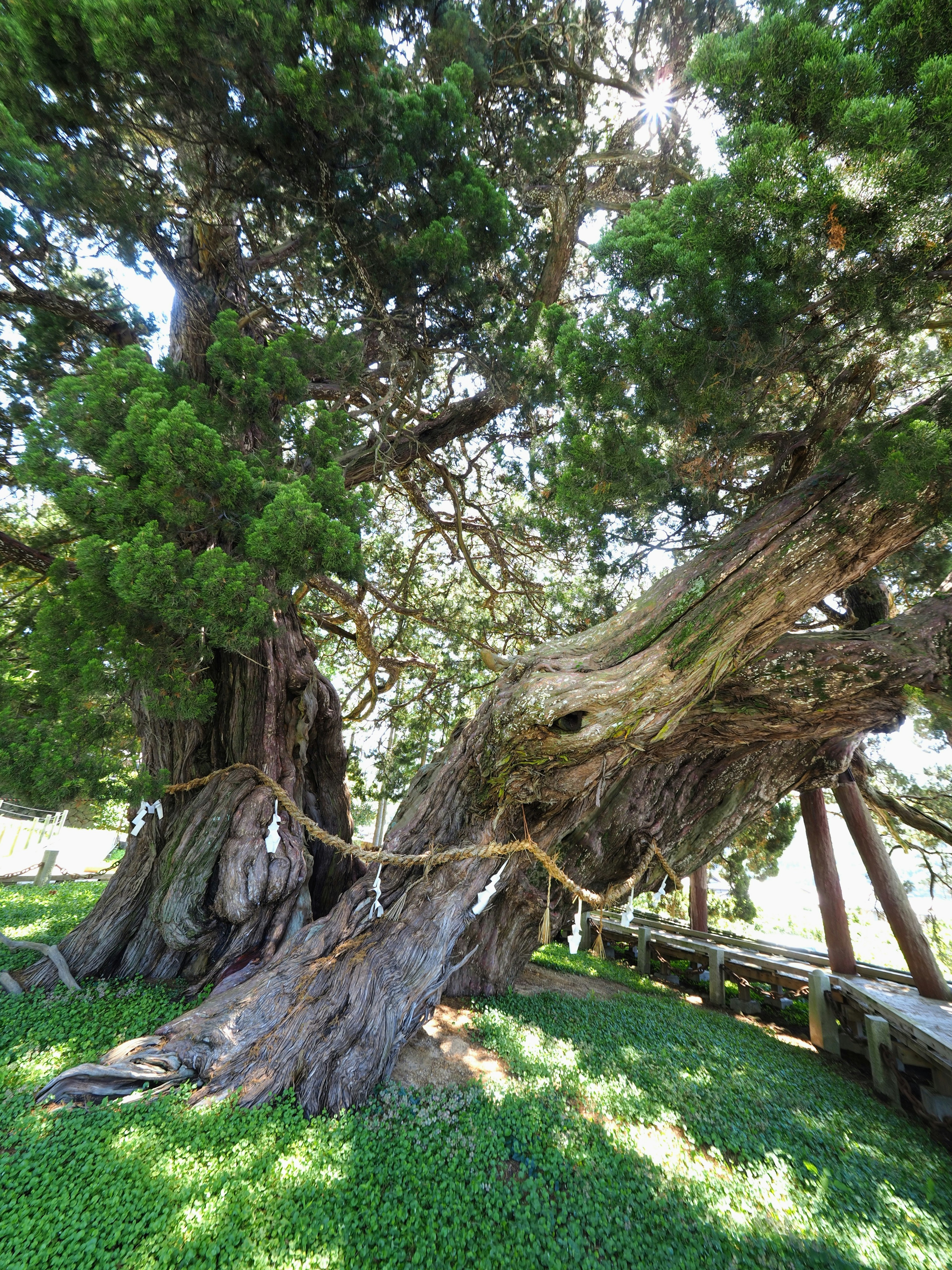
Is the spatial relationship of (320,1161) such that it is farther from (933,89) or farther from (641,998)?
(933,89)

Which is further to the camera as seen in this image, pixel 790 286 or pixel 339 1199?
pixel 790 286

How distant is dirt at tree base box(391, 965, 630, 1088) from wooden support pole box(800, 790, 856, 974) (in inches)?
127

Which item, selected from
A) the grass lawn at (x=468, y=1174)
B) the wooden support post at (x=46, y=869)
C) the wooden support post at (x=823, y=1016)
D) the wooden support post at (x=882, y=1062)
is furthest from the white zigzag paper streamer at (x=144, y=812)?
the wooden support post at (x=823, y=1016)

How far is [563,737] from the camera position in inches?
139

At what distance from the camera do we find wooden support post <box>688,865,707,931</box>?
319 inches

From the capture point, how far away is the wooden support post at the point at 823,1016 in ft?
16.4

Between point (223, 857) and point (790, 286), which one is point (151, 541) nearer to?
point (223, 857)

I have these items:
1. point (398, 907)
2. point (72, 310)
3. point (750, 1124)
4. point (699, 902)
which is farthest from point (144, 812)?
point (699, 902)

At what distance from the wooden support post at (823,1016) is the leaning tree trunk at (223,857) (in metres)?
4.46

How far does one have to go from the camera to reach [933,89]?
2.00m

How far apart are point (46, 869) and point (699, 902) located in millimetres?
9483

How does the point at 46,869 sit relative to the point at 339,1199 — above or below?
above

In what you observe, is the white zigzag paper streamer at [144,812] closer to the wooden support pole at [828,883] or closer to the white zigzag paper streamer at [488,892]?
the white zigzag paper streamer at [488,892]

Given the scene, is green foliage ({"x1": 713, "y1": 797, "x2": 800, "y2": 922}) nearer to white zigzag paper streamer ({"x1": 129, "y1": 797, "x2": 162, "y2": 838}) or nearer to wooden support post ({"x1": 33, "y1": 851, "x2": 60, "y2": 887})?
white zigzag paper streamer ({"x1": 129, "y1": 797, "x2": 162, "y2": 838})
